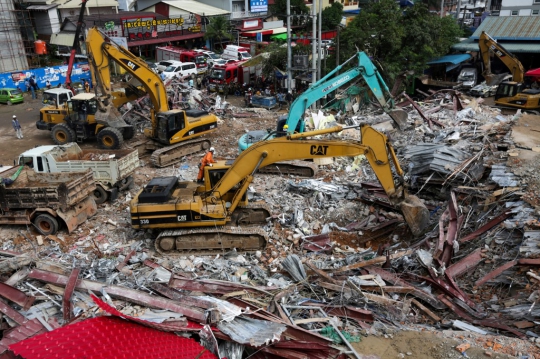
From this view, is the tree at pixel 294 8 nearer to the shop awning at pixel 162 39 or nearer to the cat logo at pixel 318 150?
the shop awning at pixel 162 39

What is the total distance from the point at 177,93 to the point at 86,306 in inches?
677

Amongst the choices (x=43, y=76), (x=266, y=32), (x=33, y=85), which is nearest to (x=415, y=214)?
(x=33, y=85)

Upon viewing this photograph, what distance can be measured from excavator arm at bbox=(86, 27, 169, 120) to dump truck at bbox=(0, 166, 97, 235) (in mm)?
6066

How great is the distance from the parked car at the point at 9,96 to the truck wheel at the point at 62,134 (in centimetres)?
1042

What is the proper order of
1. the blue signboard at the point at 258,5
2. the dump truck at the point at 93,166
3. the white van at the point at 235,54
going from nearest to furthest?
the dump truck at the point at 93,166 < the white van at the point at 235,54 < the blue signboard at the point at 258,5

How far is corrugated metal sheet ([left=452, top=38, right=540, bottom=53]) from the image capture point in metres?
27.0

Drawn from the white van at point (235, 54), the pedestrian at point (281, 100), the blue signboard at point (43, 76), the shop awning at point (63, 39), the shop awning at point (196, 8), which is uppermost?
the shop awning at point (196, 8)

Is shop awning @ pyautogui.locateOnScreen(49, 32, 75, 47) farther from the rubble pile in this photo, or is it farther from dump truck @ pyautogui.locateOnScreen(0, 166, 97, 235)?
dump truck @ pyautogui.locateOnScreen(0, 166, 97, 235)

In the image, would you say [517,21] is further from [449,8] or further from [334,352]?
[449,8]

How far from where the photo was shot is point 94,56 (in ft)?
54.5

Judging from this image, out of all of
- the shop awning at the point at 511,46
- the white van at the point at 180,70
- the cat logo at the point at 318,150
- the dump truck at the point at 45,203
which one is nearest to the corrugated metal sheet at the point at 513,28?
the shop awning at the point at 511,46

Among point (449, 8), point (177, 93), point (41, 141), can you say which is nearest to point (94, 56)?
point (41, 141)

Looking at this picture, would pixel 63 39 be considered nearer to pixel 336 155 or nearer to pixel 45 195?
pixel 45 195

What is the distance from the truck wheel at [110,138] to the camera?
55.6 feet
